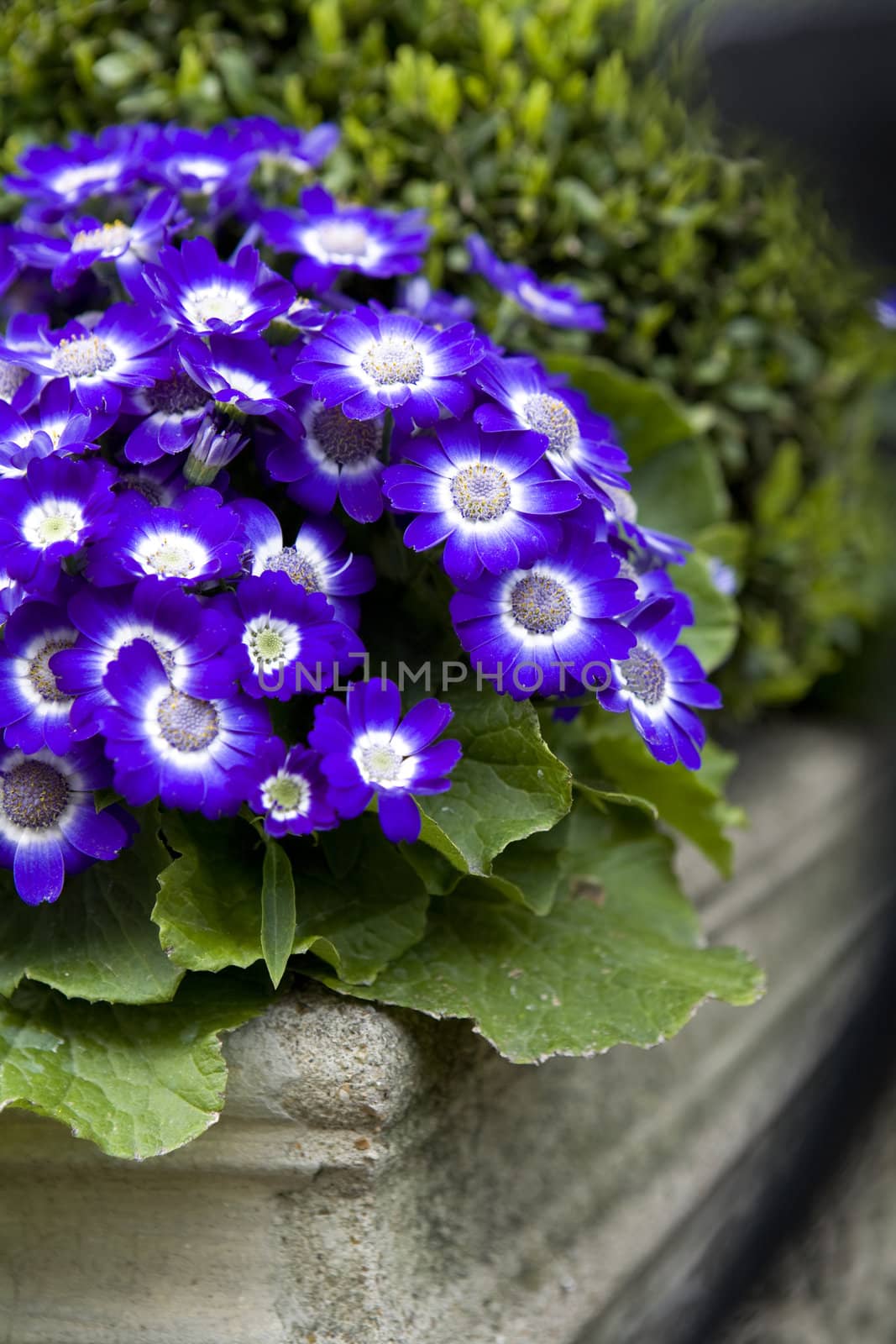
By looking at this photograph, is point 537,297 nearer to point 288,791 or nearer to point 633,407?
point 633,407

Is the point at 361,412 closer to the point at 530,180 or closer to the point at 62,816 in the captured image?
the point at 62,816

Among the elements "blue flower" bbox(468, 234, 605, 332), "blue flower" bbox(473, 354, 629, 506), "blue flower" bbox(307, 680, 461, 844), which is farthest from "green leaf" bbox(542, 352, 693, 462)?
"blue flower" bbox(307, 680, 461, 844)

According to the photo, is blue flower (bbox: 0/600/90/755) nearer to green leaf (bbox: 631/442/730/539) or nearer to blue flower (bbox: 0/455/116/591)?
blue flower (bbox: 0/455/116/591)

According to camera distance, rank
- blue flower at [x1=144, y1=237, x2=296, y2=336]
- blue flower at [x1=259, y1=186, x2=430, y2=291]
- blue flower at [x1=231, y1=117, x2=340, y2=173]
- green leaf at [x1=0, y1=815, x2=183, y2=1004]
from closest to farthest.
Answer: green leaf at [x1=0, y1=815, x2=183, y2=1004]
blue flower at [x1=144, y1=237, x2=296, y2=336]
blue flower at [x1=259, y1=186, x2=430, y2=291]
blue flower at [x1=231, y1=117, x2=340, y2=173]

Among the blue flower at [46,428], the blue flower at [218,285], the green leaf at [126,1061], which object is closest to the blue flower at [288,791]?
the green leaf at [126,1061]

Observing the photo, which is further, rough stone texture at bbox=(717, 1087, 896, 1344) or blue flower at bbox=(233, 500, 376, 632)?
rough stone texture at bbox=(717, 1087, 896, 1344)
